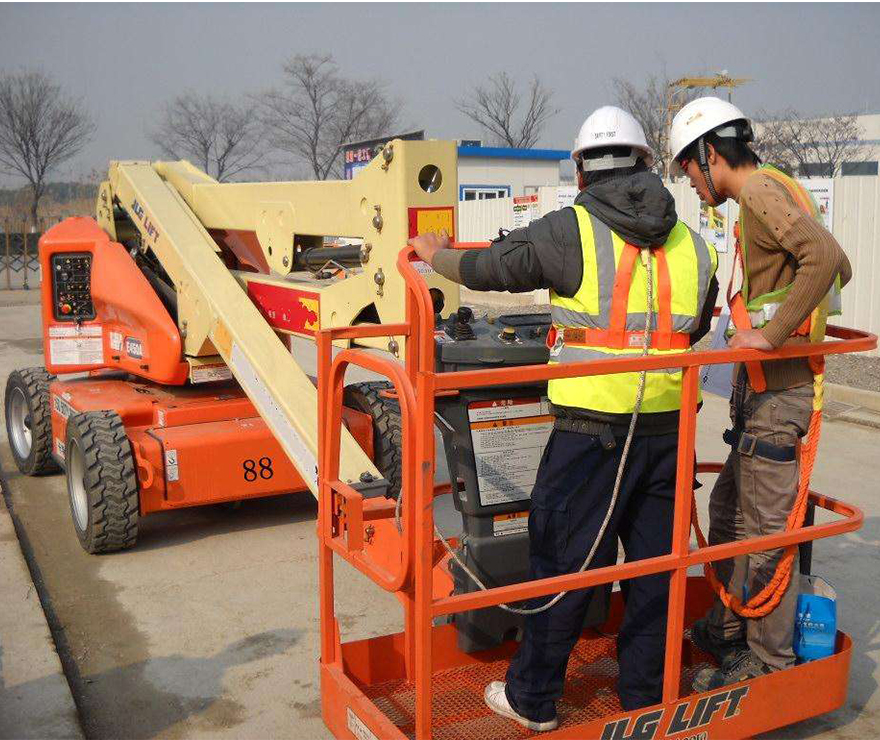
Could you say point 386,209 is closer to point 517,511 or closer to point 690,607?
point 517,511

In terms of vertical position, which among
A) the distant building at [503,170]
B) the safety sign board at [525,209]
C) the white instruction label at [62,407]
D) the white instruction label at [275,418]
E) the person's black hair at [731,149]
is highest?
the distant building at [503,170]

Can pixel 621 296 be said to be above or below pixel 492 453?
above

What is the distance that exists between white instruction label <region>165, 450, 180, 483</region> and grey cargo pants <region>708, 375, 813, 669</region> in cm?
315

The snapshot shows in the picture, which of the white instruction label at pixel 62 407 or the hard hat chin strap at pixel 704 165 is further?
the white instruction label at pixel 62 407

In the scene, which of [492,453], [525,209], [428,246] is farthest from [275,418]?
[525,209]

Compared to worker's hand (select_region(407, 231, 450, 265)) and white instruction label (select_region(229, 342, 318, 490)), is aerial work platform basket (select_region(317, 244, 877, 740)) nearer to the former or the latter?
worker's hand (select_region(407, 231, 450, 265))

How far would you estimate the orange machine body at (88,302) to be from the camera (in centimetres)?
635

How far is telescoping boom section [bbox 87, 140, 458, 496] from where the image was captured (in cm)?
427

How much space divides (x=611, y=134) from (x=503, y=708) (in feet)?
6.45

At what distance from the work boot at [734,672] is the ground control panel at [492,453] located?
0.70 meters

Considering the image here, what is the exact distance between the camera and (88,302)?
6617mm

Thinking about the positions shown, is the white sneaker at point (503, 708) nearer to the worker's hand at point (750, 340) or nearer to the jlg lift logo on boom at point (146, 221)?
the worker's hand at point (750, 340)

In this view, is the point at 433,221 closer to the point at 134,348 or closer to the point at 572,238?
the point at 572,238

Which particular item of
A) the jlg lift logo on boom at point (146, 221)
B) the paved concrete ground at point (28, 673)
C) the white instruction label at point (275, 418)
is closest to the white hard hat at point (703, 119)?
the white instruction label at point (275, 418)
